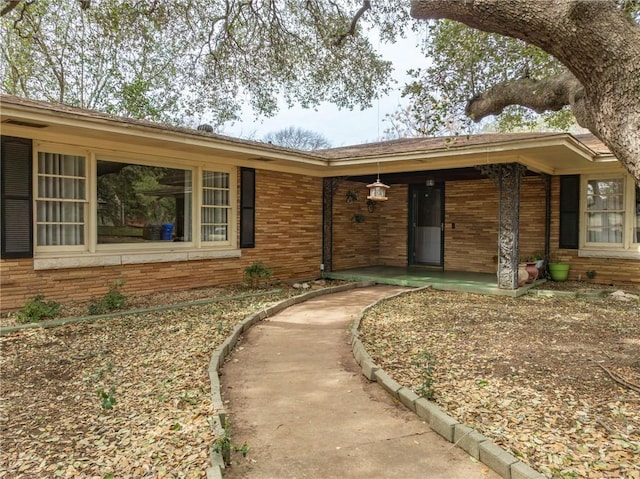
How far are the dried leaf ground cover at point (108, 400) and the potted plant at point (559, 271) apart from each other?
6944 mm

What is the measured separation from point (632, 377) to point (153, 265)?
6.38 m

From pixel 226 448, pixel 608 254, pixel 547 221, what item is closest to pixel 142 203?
pixel 226 448

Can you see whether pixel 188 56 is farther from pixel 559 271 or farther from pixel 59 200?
pixel 559 271

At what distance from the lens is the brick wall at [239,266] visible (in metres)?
5.67

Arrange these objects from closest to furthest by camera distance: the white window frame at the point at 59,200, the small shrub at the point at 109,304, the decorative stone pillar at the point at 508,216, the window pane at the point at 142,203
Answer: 1. the small shrub at the point at 109,304
2. the white window frame at the point at 59,200
3. the window pane at the point at 142,203
4. the decorative stone pillar at the point at 508,216

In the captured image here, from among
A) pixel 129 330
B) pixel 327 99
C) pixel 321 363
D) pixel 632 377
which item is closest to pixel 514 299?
pixel 632 377

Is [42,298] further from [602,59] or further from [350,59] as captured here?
[350,59]

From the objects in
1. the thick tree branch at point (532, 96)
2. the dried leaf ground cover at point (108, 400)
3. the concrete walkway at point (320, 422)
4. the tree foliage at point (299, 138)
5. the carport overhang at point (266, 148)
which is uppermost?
the tree foliage at point (299, 138)

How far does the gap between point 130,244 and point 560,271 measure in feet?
26.9

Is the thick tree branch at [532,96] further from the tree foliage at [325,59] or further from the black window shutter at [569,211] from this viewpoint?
the black window shutter at [569,211]

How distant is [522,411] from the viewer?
286 cm

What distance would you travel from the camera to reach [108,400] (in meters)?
Result: 3.01

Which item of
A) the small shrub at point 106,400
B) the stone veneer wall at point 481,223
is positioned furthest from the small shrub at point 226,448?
the stone veneer wall at point 481,223

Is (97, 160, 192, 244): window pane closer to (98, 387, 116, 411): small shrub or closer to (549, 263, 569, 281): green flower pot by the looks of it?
(98, 387, 116, 411): small shrub
